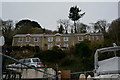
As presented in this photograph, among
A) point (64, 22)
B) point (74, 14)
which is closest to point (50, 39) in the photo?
point (64, 22)

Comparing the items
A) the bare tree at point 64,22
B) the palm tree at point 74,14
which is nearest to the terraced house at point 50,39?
the bare tree at point 64,22

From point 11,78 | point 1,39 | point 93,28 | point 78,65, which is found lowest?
point 78,65

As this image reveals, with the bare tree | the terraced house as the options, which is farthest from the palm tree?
the terraced house

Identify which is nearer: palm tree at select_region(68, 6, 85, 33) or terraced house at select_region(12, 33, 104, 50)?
terraced house at select_region(12, 33, 104, 50)

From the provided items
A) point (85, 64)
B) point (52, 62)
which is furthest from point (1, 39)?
point (52, 62)

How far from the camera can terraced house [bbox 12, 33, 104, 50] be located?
128 ft

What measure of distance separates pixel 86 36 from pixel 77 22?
4.22 m

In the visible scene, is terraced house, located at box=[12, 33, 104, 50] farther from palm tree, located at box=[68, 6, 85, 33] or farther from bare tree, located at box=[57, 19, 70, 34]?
palm tree, located at box=[68, 6, 85, 33]

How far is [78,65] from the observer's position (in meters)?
23.6

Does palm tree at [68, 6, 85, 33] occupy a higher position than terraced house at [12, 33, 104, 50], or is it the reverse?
palm tree at [68, 6, 85, 33]

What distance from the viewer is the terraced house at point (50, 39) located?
39.0 m

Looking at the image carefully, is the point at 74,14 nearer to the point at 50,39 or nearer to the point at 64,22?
the point at 64,22

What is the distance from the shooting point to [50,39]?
3984cm

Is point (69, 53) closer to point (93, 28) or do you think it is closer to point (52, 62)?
point (52, 62)
